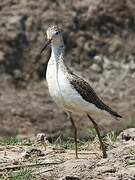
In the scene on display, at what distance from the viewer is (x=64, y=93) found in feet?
29.8

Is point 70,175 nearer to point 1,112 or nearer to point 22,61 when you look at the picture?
point 1,112

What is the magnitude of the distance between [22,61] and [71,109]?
9518mm

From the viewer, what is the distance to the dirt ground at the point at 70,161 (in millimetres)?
8453

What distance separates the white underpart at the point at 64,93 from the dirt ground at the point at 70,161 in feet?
1.90

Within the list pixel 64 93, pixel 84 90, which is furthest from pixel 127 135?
pixel 64 93

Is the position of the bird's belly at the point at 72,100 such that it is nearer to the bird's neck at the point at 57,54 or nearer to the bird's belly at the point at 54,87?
the bird's belly at the point at 54,87

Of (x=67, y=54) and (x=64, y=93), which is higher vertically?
(x=67, y=54)

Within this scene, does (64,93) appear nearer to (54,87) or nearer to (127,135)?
(54,87)

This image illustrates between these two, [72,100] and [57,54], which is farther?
[57,54]

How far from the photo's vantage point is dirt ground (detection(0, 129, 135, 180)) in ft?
27.7

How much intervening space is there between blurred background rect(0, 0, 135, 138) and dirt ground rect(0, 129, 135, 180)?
6.76 metres

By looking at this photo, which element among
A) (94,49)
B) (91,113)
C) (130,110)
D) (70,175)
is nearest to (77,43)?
(94,49)

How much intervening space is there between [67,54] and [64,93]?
1024cm

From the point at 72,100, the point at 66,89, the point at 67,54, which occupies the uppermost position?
the point at 67,54
